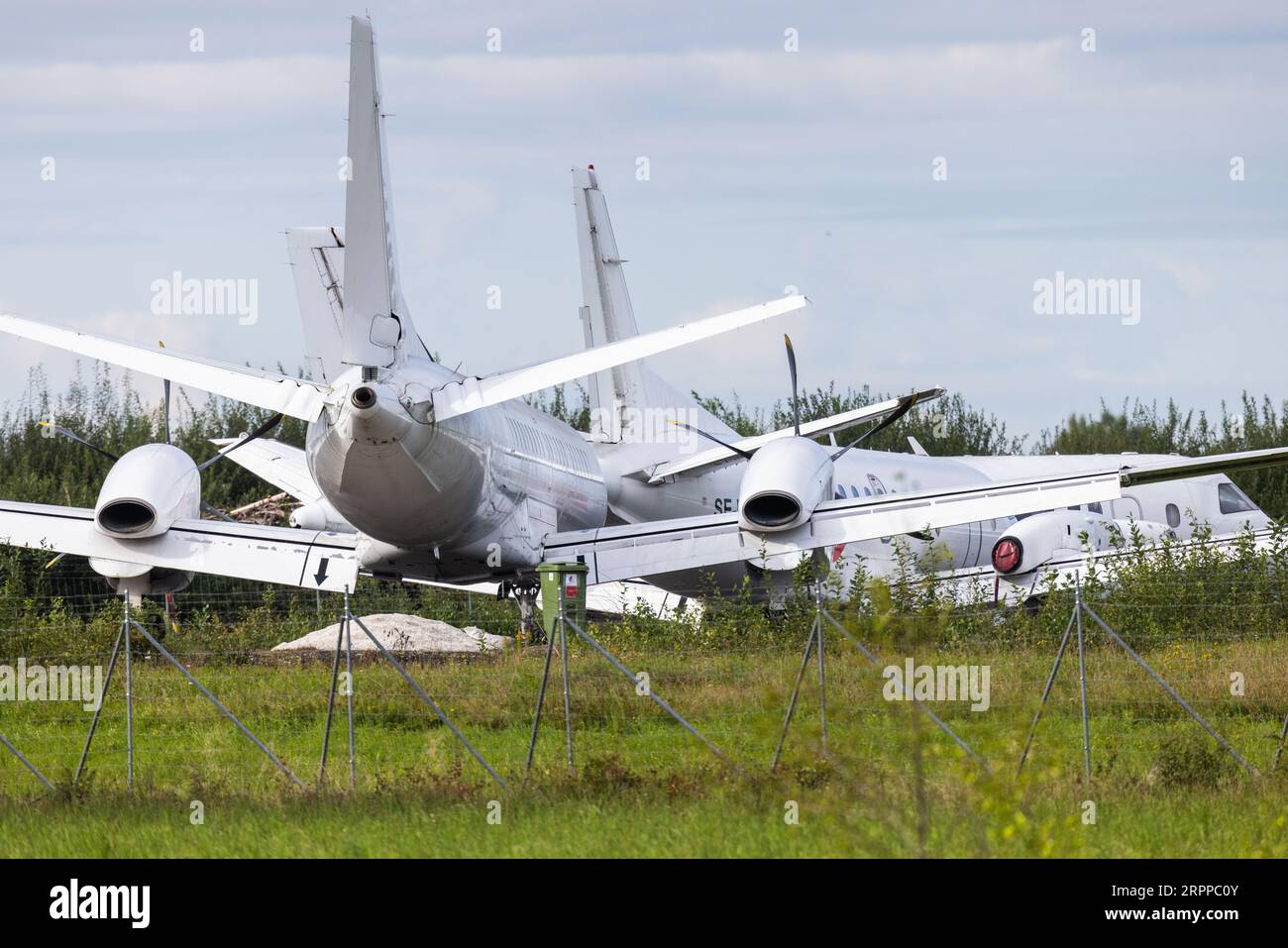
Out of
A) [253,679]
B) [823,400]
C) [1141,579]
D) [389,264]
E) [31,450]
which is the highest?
[823,400]

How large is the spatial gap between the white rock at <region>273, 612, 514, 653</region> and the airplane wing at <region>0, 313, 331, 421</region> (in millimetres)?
4215

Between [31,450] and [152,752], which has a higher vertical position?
[31,450]

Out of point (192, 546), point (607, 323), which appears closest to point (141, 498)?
point (192, 546)

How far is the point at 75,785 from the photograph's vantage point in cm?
1096

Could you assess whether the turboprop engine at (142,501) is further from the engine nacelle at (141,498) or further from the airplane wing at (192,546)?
the airplane wing at (192,546)

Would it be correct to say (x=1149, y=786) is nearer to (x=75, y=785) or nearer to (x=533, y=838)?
(x=533, y=838)

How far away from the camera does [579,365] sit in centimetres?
1548

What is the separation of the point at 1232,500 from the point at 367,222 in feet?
74.1

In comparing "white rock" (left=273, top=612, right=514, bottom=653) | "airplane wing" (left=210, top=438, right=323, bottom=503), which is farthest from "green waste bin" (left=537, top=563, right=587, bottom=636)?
"airplane wing" (left=210, top=438, right=323, bottom=503)

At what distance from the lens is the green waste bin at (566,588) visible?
18.1m

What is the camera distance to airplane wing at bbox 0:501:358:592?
18.1 metres

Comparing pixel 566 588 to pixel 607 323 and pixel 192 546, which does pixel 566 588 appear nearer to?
pixel 192 546

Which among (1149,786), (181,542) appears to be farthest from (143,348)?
(1149,786)
